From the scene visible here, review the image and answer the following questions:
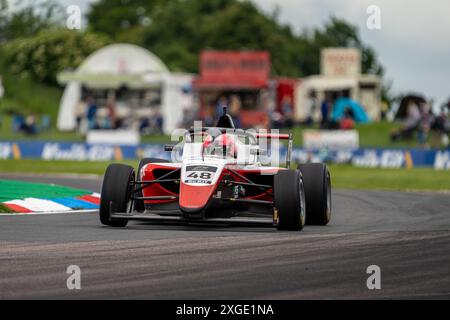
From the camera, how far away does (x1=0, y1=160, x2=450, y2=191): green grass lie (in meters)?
26.5

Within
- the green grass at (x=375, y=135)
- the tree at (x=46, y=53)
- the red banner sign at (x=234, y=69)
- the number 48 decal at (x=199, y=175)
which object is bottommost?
the green grass at (x=375, y=135)

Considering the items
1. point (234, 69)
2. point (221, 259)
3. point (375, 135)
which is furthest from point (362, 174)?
point (234, 69)

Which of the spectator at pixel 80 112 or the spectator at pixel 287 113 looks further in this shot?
the spectator at pixel 80 112

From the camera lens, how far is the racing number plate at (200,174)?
1362 cm

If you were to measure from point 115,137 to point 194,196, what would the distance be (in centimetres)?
2760

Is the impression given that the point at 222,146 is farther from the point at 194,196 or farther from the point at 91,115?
the point at 91,115

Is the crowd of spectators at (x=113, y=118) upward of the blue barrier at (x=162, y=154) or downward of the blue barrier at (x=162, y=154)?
upward

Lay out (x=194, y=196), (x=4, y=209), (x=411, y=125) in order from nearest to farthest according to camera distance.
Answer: (x=194, y=196) < (x=4, y=209) < (x=411, y=125)

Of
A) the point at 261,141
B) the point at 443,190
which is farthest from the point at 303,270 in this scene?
the point at 443,190

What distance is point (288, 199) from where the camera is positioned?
44.0 ft

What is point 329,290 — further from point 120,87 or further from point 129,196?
point 120,87

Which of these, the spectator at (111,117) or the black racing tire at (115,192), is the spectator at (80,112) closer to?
the spectator at (111,117)

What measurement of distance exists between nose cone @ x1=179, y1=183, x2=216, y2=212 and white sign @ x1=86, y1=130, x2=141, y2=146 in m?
26.8

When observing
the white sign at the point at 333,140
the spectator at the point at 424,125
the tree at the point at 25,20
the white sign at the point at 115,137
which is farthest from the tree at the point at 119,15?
the white sign at the point at 333,140
